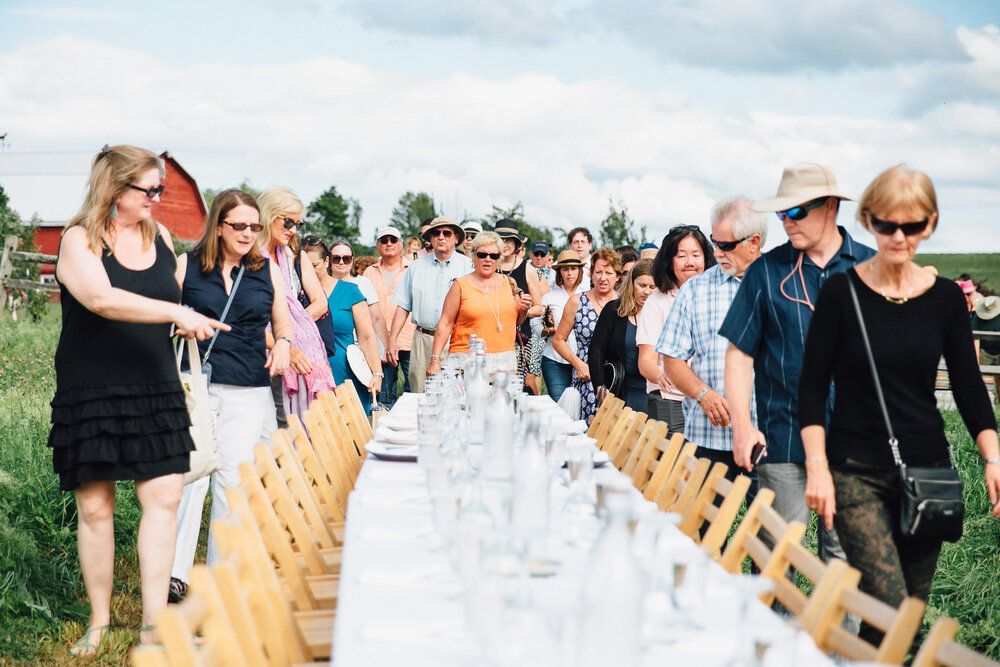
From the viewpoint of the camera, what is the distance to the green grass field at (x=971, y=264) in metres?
19.3

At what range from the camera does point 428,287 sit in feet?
25.9

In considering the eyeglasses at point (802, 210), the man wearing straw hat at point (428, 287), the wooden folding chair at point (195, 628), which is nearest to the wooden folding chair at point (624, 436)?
the eyeglasses at point (802, 210)

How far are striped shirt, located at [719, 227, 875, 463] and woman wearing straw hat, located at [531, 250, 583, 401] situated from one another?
151 inches

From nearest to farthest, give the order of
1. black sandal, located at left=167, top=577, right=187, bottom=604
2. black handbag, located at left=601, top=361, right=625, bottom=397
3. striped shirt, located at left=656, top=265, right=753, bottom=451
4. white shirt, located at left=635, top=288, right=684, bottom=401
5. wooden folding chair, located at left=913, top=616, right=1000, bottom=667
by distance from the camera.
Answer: wooden folding chair, located at left=913, top=616, right=1000, bottom=667
striped shirt, located at left=656, top=265, right=753, bottom=451
black sandal, located at left=167, top=577, right=187, bottom=604
white shirt, located at left=635, top=288, right=684, bottom=401
black handbag, located at left=601, top=361, right=625, bottom=397

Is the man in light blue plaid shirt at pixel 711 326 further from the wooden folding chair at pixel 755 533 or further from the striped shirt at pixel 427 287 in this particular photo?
the striped shirt at pixel 427 287

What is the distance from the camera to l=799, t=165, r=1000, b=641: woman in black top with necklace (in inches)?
116

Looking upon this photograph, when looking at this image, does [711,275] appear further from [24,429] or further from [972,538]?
[24,429]

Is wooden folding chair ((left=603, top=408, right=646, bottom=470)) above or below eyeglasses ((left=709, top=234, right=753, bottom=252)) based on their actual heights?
below

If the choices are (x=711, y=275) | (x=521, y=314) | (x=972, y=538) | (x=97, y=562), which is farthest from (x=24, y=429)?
(x=972, y=538)

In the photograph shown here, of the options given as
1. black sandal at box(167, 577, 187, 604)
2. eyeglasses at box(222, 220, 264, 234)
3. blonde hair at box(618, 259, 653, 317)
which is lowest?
black sandal at box(167, 577, 187, 604)

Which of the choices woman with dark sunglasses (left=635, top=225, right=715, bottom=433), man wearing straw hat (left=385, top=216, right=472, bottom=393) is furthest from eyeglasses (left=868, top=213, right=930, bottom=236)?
man wearing straw hat (left=385, top=216, right=472, bottom=393)

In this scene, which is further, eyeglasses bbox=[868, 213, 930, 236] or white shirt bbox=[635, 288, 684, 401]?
white shirt bbox=[635, 288, 684, 401]

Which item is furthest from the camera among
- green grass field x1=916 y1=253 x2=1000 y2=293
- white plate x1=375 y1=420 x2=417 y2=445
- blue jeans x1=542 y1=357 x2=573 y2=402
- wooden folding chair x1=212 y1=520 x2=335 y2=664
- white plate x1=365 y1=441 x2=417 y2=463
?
green grass field x1=916 y1=253 x2=1000 y2=293

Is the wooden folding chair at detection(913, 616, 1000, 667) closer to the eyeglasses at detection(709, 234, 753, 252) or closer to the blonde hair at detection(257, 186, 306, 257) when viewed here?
the eyeglasses at detection(709, 234, 753, 252)
